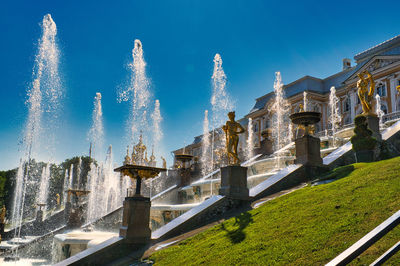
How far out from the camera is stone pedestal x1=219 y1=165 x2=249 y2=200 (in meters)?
10.1

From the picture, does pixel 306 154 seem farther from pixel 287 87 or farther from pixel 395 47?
pixel 287 87

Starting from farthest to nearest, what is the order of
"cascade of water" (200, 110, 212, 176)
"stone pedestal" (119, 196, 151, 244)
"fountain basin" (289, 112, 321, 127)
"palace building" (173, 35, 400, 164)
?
"palace building" (173, 35, 400, 164)
"cascade of water" (200, 110, 212, 176)
"fountain basin" (289, 112, 321, 127)
"stone pedestal" (119, 196, 151, 244)

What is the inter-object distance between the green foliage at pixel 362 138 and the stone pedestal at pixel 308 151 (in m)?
1.29

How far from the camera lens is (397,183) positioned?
6.17 metres

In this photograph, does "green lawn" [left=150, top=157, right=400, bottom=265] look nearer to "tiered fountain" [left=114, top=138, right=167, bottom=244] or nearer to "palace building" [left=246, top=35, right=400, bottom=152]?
"tiered fountain" [left=114, top=138, right=167, bottom=244]

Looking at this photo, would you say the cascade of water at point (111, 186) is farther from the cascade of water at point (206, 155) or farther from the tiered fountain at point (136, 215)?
the tiered fountain at point (136, 215)

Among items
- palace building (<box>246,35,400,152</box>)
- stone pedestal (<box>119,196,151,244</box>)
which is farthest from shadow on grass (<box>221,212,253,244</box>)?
palace building (<box>246,35,400,152</box>)

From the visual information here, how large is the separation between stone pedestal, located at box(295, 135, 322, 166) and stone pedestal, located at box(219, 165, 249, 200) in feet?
7.71

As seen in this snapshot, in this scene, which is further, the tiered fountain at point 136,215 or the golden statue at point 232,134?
the golden statue at point 232,134

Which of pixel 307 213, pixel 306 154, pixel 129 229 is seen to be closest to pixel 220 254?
pixel 307 213

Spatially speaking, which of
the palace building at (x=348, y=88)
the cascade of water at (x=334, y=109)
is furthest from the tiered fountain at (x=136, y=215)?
the cascade of water at (x=334, y=109)

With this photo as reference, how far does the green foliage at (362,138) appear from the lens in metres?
11.1

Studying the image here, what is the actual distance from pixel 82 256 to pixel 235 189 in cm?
469

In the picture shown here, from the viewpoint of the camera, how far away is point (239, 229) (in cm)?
686
